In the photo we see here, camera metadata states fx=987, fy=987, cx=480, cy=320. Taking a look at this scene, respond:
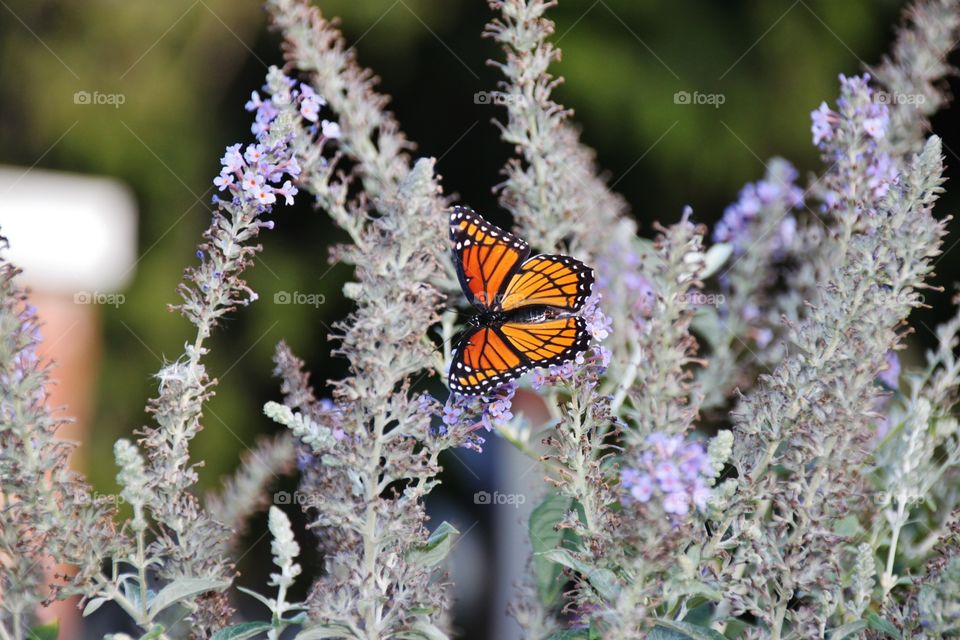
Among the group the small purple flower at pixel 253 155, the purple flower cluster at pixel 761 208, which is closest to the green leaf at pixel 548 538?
the small purple flower at pixel 253 155

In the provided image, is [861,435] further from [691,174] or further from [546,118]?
[691,174]

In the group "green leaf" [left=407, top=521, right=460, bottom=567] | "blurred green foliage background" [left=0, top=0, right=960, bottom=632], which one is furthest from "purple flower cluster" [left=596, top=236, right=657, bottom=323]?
"blurred green foliage background" [left=0, top=0, right=960, bottom=632]

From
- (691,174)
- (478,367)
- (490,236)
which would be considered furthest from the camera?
(691,174)

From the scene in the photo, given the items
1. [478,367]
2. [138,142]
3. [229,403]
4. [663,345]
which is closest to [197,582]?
[478,367]

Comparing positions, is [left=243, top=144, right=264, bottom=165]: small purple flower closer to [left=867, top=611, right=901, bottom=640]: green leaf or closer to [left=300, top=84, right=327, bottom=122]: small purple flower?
[left=300, top=84, right=327, bottom=122]: small purple flower

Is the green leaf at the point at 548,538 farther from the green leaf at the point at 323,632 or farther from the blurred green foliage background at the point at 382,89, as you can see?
the blurred green foliage background at the point at 382,89

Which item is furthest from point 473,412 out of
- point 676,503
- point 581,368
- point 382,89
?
point 382,89

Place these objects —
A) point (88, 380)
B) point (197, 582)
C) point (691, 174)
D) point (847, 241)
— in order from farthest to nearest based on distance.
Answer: point (691, 174)
point (88, 380)
point (847, 241)
point (197, 582)
